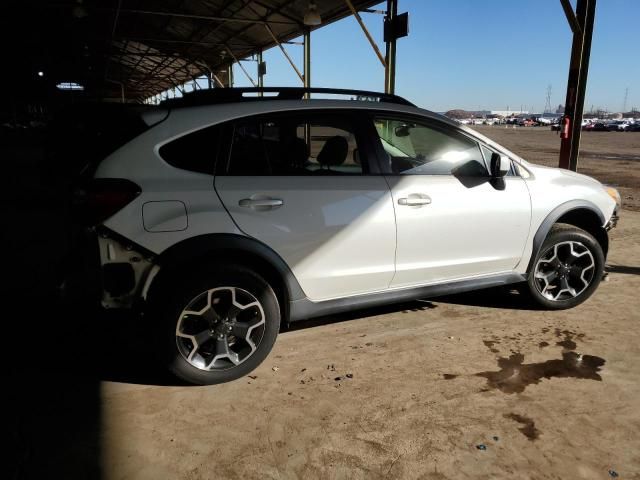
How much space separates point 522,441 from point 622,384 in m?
0.96

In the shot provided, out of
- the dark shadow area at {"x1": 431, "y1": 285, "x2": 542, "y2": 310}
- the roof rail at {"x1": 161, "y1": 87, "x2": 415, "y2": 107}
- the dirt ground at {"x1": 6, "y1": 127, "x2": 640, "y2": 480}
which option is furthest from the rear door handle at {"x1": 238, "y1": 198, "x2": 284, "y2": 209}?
the dark shadow area at {"x1": 431, "y1": 285, "x2": 542, "y2": 310}

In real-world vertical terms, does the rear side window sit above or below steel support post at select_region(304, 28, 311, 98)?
below

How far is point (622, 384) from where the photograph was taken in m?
2.83

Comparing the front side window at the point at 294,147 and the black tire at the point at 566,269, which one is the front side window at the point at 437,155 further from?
the black tire at the point at 566,269

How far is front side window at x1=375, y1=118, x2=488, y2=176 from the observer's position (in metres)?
3.36

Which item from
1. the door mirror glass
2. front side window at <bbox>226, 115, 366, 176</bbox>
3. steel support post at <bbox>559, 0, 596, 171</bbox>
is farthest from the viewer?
steel support post at <bbox>559, 0, 596, 171</bbox>

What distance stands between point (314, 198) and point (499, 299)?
226cm

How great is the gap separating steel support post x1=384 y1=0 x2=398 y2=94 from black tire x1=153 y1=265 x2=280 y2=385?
9.12 m

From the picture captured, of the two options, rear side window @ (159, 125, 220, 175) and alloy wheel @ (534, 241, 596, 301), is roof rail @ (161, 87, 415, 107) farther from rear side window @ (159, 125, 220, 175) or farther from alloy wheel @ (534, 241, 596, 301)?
alloy wheel @ (534, 241, 596, 301)

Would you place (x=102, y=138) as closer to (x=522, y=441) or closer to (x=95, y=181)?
(x=95, y=181)

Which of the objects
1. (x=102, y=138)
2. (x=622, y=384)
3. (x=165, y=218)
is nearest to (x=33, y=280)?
(x=102, y=138)

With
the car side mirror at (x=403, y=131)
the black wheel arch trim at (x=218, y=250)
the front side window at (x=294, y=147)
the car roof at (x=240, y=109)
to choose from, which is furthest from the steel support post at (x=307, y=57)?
the black wheel arch trim at (x=218, y=250)

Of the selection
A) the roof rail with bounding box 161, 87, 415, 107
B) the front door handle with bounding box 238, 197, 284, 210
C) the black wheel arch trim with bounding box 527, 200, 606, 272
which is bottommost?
the black wheel arch trim with bounding box 527, 200, 606, 272

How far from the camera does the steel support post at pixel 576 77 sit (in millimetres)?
6273
